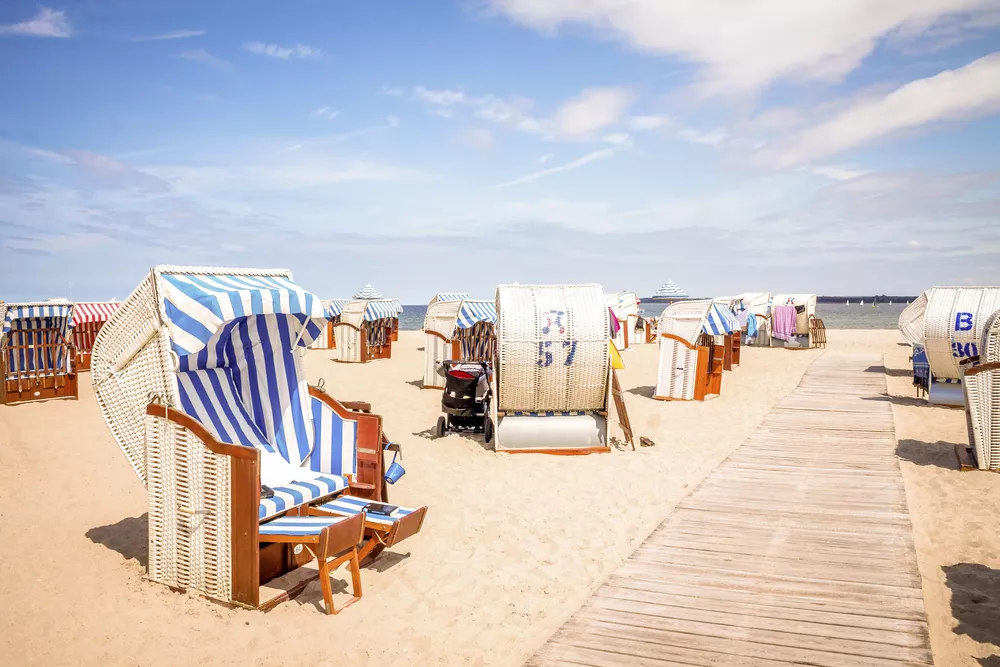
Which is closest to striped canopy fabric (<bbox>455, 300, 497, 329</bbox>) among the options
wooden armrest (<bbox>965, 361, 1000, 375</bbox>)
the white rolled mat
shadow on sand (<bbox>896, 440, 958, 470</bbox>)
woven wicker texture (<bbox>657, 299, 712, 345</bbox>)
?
woven wicker texture (<bbox>657, 299, 712, 345</bbox>)

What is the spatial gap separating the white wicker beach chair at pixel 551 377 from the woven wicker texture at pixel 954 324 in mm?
8733

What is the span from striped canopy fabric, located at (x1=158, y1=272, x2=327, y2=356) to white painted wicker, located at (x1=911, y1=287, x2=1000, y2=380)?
14.6 meters

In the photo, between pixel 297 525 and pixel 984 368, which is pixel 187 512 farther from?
pixel 984 368

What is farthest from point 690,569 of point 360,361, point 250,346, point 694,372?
point 360,361

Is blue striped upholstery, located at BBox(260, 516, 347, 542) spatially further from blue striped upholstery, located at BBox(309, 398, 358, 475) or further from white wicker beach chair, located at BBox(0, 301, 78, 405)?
white wicker beach chair, located at BBox(0, 301, 78, 405)

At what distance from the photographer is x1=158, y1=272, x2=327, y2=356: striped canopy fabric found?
6000 mm

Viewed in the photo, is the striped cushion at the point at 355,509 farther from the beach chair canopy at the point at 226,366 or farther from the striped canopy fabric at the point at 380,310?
the striped canopy fabric at the point at 380,310

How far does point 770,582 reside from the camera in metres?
6.24

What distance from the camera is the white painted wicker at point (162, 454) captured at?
562 centimetres

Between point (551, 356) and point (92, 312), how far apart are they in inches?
935

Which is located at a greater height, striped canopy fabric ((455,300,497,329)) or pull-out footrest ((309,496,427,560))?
striped canopy fabric ((455,300,497,329))

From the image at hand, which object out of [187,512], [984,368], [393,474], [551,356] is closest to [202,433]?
[187,512]

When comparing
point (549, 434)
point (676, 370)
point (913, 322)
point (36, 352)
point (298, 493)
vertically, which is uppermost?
point (913, 322)

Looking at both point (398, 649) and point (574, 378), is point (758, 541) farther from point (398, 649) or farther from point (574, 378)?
point (574, 378)
